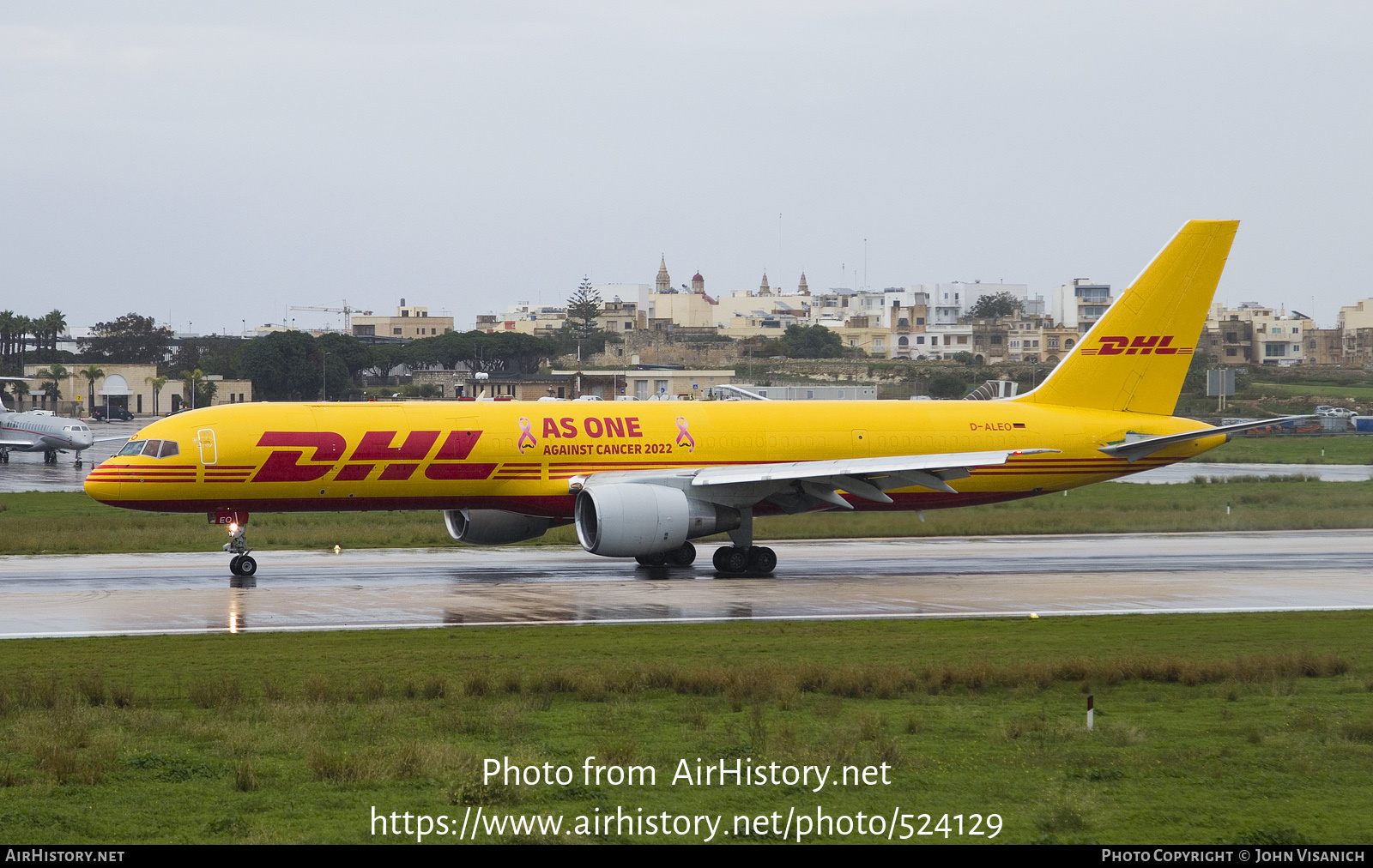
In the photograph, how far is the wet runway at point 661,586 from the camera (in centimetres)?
2806

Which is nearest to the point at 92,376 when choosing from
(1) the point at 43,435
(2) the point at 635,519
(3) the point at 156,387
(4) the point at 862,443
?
(3) the point at 156,387

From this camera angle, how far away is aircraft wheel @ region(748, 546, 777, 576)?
118 feet

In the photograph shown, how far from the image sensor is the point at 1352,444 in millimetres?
95125

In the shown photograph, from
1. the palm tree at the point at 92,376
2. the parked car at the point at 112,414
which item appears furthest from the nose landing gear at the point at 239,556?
the palm tree at the point at 92,376

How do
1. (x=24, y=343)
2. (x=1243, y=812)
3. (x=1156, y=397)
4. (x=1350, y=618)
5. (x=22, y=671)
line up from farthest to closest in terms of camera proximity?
(x=24, y=343), (x=1156, y=397), (x=1350, y=618), (x=22, y=671), (x=1243, y=812)

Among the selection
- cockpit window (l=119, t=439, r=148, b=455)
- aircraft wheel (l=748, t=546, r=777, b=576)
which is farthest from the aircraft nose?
aircraft wheel (l=748, t=546, r=777, b=576)

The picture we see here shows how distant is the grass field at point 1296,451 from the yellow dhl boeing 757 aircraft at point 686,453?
142 ft

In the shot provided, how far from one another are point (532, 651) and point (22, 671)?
771 cm

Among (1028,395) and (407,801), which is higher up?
(1028,395)

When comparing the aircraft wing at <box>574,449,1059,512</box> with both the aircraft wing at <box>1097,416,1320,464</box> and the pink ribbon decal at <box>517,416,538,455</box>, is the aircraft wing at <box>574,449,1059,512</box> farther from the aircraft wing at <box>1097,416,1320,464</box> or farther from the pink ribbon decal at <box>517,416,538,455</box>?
the aircraft wing at <box>1097,416,1320,464</box>

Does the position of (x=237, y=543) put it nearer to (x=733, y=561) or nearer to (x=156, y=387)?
(x=733, y=561)

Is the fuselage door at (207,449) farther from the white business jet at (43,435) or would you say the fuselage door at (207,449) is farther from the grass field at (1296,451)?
the grass field at (1296,451)
